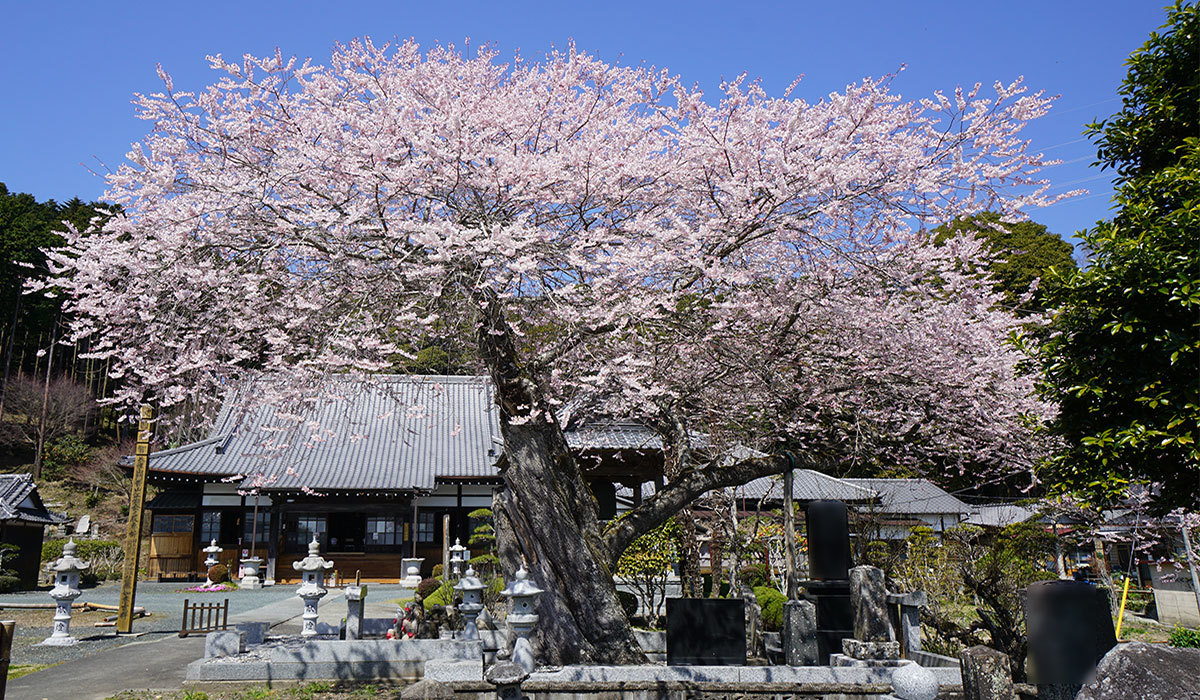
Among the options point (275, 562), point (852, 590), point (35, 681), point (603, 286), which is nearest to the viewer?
point (603, 286)

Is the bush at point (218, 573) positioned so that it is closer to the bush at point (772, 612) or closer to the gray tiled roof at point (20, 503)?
the gray tiled roof at point (20, 503)

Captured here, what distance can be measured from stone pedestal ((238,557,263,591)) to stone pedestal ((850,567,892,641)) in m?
19.1

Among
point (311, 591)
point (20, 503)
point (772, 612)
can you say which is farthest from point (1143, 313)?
point (20, 503)

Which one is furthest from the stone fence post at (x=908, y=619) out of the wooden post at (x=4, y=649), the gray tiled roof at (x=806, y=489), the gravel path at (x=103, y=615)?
the gray tiled roof at (x=806, y=489)

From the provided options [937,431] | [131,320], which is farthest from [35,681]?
[937,431]

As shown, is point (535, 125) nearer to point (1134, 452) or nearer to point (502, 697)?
point (502, 697)

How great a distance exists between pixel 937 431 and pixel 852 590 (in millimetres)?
2514

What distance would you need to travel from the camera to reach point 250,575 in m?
22.7

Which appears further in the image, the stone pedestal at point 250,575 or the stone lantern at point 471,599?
the stone pedestal at point 250,575

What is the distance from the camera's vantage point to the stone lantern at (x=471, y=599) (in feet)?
29.0

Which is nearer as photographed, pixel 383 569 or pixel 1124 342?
pixel 1124 342

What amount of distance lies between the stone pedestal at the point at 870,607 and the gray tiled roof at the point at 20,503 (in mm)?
22313

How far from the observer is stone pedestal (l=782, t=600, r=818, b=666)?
995 centimetres

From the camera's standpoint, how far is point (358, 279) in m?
7.98
